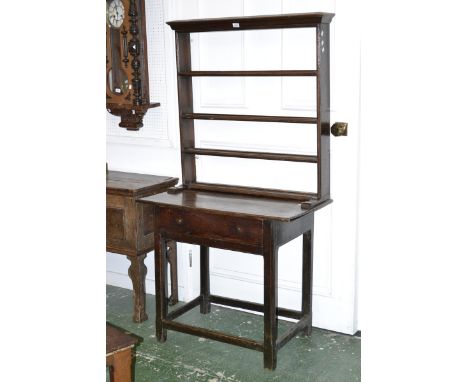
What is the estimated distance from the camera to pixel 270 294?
9.41ft

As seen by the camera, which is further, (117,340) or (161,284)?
(161,284)

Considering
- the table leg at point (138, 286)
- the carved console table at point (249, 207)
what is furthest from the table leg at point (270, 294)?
the table leg at point (138, 286)

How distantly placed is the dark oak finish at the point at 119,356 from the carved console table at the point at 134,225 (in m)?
1.75

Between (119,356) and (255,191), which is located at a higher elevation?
(255,191)

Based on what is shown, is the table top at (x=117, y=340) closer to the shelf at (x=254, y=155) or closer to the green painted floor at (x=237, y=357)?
the green painted floor at (x=237, y=357)

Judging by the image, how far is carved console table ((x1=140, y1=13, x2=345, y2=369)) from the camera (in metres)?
2.87

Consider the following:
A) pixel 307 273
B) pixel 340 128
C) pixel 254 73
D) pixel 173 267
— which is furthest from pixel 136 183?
pixel 340 128

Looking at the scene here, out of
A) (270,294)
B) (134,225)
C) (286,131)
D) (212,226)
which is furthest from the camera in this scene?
(134,225)

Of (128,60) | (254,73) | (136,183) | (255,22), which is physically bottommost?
(136,183)

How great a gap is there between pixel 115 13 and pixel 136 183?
1.08 meters

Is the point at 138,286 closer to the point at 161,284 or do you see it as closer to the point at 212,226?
the point at 161,284

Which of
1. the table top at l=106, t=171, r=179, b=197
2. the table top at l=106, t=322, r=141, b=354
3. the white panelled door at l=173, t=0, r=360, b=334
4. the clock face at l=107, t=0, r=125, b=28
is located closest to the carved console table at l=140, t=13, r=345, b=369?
the white panelled door at l=173, t=0, r=360, b=334
